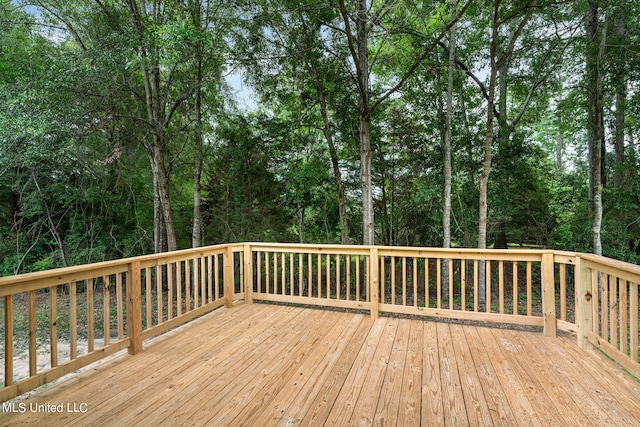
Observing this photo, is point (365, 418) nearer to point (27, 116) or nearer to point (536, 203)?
point (27, 116)

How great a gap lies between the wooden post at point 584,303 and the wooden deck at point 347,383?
0.39 feet

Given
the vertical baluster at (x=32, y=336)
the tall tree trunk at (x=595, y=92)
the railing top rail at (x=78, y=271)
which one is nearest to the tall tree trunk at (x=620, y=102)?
the tall tree trunk at (x=595, y=92)

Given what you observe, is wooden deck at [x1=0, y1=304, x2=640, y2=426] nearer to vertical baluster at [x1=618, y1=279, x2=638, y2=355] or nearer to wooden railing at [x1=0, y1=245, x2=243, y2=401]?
wooden railing at [x1=0, y1=245, x2=243, y2=401]

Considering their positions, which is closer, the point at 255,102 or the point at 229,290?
the point at 229,290

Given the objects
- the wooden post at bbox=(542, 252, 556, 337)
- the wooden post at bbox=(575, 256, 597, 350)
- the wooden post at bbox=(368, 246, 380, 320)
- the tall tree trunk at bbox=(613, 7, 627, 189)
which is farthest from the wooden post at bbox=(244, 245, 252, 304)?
the tall tree trunk at bbox=(613, 7, 627, 189)

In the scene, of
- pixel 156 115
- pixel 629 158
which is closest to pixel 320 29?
pixel 156 115

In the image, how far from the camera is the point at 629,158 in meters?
5.33

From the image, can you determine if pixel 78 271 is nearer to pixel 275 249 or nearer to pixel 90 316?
pixel 90 316

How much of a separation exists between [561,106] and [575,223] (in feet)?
8.07

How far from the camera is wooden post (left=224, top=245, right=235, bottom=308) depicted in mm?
3655

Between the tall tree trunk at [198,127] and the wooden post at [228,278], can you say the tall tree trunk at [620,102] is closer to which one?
the wooden post at [228,278]

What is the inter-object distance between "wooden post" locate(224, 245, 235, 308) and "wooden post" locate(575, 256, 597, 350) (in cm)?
361

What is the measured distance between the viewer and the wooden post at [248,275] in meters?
3.82

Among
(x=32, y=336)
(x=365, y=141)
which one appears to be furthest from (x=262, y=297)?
(x=365, y=141)
